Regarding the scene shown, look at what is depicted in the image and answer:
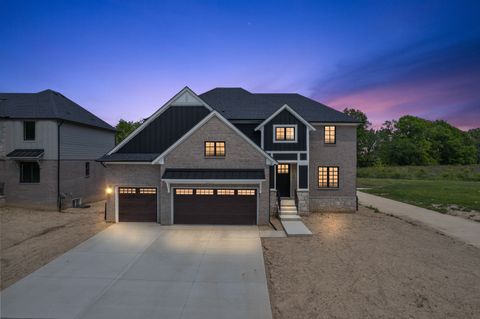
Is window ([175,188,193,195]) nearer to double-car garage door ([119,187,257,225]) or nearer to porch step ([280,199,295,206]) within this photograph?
double-car garage door ([119,187,257,225])

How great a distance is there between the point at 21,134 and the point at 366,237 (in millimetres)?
25827

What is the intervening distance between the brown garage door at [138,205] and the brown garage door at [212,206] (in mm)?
1571

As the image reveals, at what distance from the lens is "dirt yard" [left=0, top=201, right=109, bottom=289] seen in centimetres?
1020

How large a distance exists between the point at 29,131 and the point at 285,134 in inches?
796

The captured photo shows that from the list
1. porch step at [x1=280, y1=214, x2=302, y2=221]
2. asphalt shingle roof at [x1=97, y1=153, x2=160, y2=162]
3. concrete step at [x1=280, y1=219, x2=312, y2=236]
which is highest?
asphalt shingle roof at [x1=97, y1=153, x2=160, y2=162]

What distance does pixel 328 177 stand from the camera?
20.0 metres

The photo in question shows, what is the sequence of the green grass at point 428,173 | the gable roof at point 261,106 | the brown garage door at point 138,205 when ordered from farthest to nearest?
the green grass at point 428,173, the gable roof at point 261,106, the brown garage door at point 138,205

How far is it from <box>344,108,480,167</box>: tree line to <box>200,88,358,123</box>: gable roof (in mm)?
47777

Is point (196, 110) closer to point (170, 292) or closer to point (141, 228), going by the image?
point (141, 228)

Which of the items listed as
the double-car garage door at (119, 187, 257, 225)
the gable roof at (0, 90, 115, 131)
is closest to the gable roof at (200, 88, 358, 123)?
the double-car garage door at (119, 187, 257, 225)

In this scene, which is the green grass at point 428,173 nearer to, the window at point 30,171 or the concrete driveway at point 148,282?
the concrete driveway at point 148,282

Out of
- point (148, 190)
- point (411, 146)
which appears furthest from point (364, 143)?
point (148, 190)

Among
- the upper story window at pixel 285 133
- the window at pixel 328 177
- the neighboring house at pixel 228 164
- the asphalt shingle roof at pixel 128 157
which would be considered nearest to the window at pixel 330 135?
the neighboring house at pixel 228 164

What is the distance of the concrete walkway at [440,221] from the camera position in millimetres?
14477
